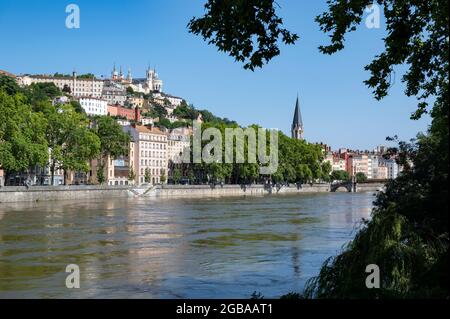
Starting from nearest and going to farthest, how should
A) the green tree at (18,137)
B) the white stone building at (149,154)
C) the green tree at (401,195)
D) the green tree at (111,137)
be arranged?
the green tree at (401,195) → the green tree at (18,137) → the green tree at (111,137) → the white stone building at (149,154)

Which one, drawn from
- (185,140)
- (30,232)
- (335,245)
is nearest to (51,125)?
(30,232)

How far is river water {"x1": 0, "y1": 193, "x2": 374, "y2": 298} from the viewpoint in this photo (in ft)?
57.9

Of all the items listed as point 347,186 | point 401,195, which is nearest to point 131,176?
point 347,186

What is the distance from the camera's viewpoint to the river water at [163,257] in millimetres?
17641

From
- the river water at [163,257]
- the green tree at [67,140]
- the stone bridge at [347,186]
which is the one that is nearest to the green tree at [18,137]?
the green tree at [67,140]

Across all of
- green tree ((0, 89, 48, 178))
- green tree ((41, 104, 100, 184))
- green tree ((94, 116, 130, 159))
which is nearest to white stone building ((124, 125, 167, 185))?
green tree ((94, 116, 130, 159))

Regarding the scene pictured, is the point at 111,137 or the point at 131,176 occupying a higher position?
the point at 111,137

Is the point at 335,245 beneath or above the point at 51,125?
beneath

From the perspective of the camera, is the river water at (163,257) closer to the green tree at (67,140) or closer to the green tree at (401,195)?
the green tree at (401,195)

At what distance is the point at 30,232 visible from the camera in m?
34.3

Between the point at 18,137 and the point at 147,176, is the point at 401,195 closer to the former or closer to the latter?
the point at 18,137

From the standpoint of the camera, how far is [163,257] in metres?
24.2
